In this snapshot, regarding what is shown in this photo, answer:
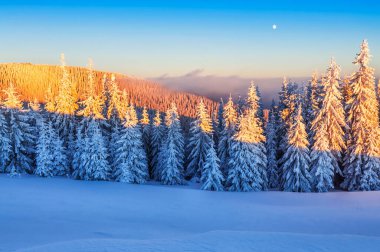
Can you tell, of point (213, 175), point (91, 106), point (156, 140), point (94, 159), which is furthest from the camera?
point (156, 140)

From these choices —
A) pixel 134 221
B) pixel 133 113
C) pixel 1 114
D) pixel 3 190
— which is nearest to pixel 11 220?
pixel 134 221

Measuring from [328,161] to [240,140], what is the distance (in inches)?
393

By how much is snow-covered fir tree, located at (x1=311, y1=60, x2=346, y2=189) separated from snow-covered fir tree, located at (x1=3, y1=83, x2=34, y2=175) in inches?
1417

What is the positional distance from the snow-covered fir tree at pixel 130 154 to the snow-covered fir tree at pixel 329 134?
21490 millimetres

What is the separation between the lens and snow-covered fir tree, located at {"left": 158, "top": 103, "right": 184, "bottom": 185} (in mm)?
42719

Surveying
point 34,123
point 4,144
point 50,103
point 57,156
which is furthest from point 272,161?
point 34,123

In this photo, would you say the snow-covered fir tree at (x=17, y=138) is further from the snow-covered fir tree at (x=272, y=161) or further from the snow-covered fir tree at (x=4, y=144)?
the snow-covered fir tree at (x=272, y=161)

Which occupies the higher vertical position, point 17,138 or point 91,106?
point 91,106

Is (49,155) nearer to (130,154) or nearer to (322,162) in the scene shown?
(130,154)

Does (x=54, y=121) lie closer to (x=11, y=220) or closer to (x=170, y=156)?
(x=170, y=156)

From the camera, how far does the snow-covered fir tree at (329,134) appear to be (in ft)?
114

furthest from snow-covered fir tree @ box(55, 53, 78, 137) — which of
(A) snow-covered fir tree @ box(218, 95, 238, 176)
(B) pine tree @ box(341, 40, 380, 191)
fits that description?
(B) pine tree @ box(341, 40, 380, 191)

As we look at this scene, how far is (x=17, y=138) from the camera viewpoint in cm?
4059

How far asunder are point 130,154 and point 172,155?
5665 mm
